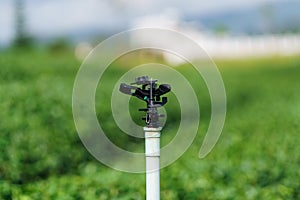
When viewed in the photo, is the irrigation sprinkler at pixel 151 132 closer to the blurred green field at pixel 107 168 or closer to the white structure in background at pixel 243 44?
the blurred green field at pixel 107 168

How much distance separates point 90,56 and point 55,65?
19.6 m

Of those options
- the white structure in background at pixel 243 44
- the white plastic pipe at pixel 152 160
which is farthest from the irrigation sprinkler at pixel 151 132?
the white structure in background at pixel 243 44

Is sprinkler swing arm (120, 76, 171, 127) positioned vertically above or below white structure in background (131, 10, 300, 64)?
below

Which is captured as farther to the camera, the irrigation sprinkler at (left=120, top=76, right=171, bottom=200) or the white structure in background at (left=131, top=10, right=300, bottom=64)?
the white structure in background at (left=131, top=10, right=300, bottom=64)

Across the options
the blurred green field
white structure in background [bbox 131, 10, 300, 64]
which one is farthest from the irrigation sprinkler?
white structure in background [bbox 131, 10, 300, 64]

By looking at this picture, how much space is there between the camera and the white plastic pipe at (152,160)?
310cm

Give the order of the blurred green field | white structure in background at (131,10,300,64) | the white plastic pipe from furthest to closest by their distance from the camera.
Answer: white structure in background at (131,10,300,64), the blurred green field, the white plastic pipe

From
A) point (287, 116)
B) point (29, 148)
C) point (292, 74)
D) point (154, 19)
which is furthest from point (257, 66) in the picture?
point (29, 148)

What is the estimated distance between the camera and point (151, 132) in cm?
312

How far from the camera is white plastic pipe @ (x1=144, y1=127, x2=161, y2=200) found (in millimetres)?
3102

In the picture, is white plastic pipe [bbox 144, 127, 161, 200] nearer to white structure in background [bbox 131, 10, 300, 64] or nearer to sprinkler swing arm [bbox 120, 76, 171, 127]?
sprinkler swing arm [bbox 120, 76, 171, 127]

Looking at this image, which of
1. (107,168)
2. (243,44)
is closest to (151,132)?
(107,168)

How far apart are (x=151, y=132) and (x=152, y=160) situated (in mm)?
136

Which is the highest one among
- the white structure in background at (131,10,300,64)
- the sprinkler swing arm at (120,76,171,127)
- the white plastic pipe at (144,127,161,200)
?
the white structure in background at (131,10,300,64)
